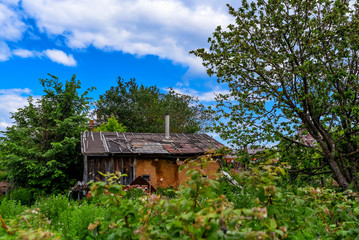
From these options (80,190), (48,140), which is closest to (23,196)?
(48,140)

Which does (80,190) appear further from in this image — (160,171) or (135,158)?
(160,171)

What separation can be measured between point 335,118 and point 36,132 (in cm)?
1729

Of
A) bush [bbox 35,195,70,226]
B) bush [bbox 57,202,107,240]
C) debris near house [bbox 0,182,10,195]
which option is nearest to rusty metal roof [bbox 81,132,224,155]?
bush [bbox 35,195,70,226]

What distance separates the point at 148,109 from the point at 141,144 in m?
16.7

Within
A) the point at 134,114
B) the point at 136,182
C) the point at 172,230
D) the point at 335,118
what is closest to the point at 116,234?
the point at 172,230

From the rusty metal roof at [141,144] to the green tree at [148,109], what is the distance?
1244 cm

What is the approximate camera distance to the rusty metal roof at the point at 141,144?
1385cm

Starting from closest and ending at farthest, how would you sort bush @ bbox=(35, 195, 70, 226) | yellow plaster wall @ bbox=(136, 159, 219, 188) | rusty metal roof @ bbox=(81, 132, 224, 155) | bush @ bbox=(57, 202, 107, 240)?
1. bush @ bbox=(57, 202, 107, 240)
2. bush @ bbox=(35, 195, 70, 226)
3. rusty metal roof @ bbox=(81, 132, 224, 155)
4. yellow plaster wall @ bbox=(136, 159, 219, 188)

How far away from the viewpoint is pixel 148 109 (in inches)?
1240

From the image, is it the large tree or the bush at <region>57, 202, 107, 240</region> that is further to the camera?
the large tree

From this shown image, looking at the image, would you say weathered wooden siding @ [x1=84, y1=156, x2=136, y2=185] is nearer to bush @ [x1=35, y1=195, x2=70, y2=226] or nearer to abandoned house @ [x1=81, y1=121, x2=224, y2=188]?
abandoned house @ [x1=81, y1=121, x2=224, y2=188]

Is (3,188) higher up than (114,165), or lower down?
lower down

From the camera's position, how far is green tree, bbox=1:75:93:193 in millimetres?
16312

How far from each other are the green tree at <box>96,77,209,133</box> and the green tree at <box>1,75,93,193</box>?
11.9m
